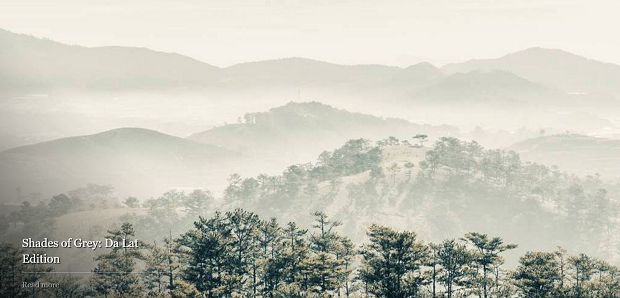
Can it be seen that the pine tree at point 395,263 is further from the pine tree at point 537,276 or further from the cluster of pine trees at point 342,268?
the pine tree at point 537,276

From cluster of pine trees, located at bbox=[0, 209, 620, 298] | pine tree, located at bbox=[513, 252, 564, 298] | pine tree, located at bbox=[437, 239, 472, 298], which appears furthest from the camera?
pine tree, located at bbox=[437, 239, 472, 298]

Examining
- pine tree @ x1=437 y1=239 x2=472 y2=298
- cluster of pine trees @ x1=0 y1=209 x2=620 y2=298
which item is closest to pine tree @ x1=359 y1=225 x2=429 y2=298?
cluster of pine trees @ x1=0 y1=209 x2=620 y2=298

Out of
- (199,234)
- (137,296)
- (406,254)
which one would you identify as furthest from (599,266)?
(137,296)

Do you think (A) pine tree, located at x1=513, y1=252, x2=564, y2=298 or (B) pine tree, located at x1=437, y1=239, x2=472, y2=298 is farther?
(B) pine tree, located at x1=437, y1=239, x2=472, y2=298

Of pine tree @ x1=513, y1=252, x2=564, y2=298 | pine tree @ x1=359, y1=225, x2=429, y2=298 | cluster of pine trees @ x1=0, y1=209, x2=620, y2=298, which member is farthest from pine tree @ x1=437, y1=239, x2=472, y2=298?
pine tree @ x1=513, y1=252, x2=564, y2=298

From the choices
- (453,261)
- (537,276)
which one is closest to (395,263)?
(453,261)

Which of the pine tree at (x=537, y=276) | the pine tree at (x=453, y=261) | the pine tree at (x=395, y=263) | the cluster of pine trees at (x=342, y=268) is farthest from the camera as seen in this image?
the pine tree at (x=453, y=261)

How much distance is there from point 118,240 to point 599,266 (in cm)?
9323

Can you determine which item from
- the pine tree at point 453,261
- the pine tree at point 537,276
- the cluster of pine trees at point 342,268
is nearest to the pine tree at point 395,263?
the cluster of pine trees at point 342,268

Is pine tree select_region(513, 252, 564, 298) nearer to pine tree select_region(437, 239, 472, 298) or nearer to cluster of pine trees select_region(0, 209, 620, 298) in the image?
cluster of pine trees select_region(0, 209, 620, 298)

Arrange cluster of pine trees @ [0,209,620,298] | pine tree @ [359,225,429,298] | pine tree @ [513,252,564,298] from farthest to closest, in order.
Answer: pine tree @ [513,252,564,298], cluster of pine trees @ [0,209,620,298], pine tree @ [359,225,429,298]

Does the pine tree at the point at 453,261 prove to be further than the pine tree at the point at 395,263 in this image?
Yes

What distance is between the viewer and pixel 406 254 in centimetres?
8100

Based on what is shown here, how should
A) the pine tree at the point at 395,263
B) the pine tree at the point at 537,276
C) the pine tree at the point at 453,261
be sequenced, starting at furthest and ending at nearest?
the pine tree at the point at 453,261 → the pine tree at the point at 537,276 → the pine tree at the point at 395,263
